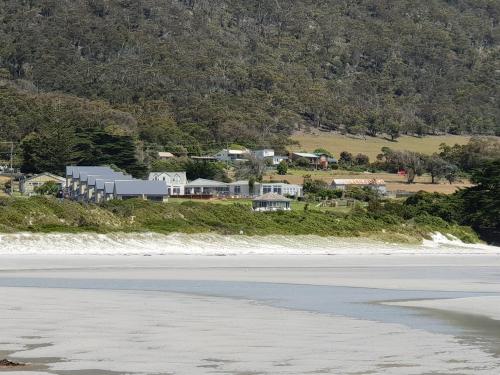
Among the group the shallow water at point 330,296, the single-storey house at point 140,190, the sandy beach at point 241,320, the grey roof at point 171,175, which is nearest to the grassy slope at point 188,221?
the sandy beach at point 241,320

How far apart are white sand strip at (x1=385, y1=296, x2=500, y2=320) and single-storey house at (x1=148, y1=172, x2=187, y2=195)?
60.2m

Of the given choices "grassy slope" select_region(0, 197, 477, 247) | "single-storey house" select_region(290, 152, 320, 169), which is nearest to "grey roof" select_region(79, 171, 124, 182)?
"grassy slope" select_region(0, 197, 477, 247)

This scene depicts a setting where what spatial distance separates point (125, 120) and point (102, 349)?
347 feet

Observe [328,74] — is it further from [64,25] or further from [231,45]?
[64,25]

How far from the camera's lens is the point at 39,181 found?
265 feet

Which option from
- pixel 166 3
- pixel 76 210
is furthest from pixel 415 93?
pixel 76 210

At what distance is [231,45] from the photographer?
184 m

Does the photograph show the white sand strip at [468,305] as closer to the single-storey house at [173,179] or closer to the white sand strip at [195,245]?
the white sand strip at [195,245]

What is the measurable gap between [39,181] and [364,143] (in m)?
67.4

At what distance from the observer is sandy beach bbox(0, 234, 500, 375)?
45.2ft

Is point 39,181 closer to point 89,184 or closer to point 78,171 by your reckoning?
point 78,171

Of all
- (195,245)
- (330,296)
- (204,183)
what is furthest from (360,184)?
(330,296)

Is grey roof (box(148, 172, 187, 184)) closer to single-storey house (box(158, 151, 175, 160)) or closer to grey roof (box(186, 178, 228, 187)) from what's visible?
grey roof (box(186, 178, 228, 187))

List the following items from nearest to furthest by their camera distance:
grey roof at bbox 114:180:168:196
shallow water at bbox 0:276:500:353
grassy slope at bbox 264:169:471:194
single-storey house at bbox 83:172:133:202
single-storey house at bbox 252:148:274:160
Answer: shallow water at bbox 0:276:500:353 < grey roof at bbox 114:180:168:196 < single-storey house at bbox 83:172:133:202 < grassy slope at bbox 264:169:471:194 < single-storey house at bbox 252:148:274:160
